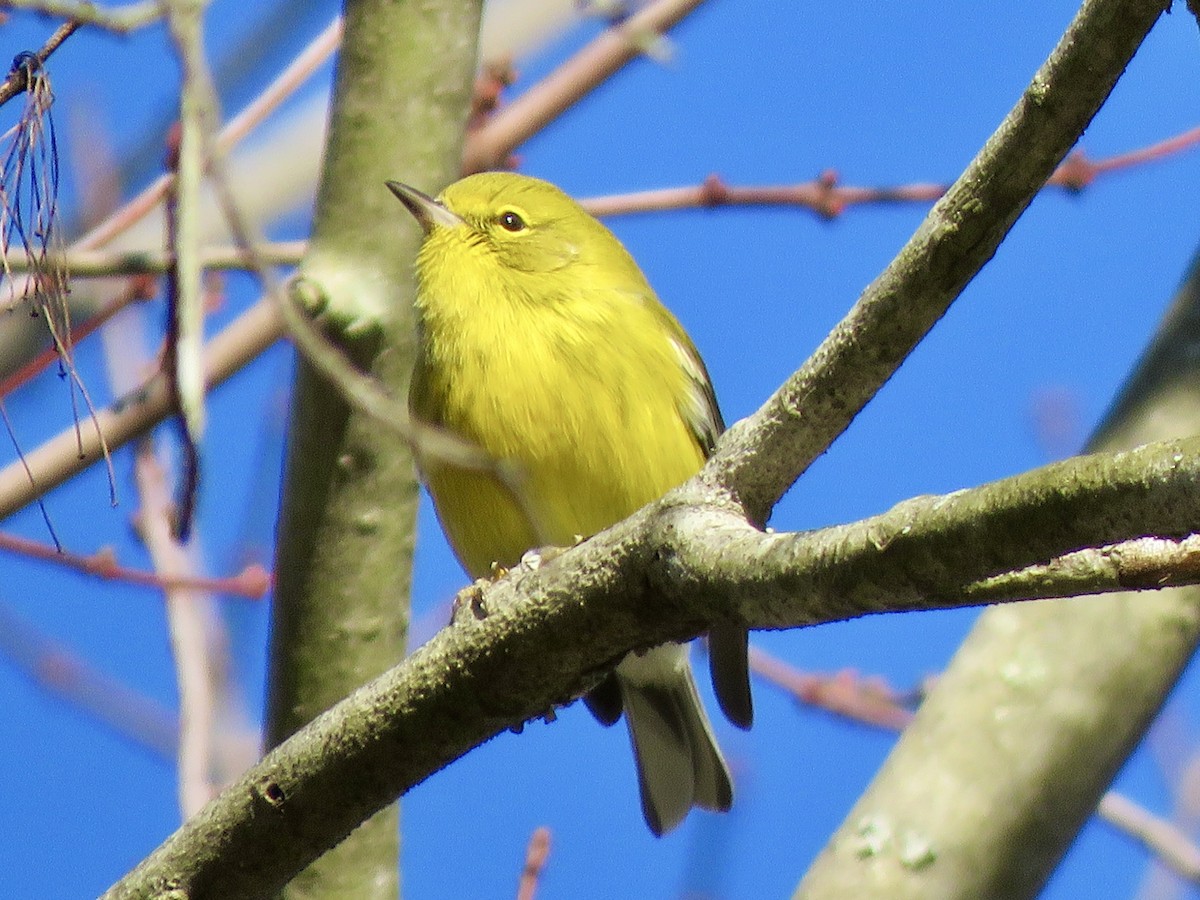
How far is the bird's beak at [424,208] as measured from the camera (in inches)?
130

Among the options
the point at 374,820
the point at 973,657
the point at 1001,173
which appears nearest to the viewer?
the point at 1001,173

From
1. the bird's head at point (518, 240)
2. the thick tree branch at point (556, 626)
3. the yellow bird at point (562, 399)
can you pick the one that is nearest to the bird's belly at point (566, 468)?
the yellow bird at point (562, 399)

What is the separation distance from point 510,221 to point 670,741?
61.4 inches

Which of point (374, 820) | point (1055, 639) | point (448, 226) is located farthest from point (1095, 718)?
point (448, 226)

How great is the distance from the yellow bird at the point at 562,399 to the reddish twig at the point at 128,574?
51cm

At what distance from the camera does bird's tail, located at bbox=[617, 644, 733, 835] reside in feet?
13.6

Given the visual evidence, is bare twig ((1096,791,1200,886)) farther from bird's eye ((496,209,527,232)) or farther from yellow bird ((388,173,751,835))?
bird's eye ((496,209,527,232))

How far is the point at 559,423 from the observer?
11.6 feet

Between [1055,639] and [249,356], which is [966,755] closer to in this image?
[1055,639]

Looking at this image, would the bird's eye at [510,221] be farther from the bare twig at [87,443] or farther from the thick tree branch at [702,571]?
the thick tree branch at [702,571]

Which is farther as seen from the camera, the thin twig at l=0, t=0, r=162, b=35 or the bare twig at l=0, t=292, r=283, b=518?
the bare twig at l=0, t=292, r=283, b=518

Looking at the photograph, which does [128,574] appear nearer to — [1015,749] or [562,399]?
[562,399]

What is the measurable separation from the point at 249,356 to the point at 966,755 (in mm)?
1904

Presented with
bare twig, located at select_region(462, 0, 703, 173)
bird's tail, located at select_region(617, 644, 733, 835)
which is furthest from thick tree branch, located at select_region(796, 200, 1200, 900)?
bare twig, located at select_region(462, 0, 703, 173)
